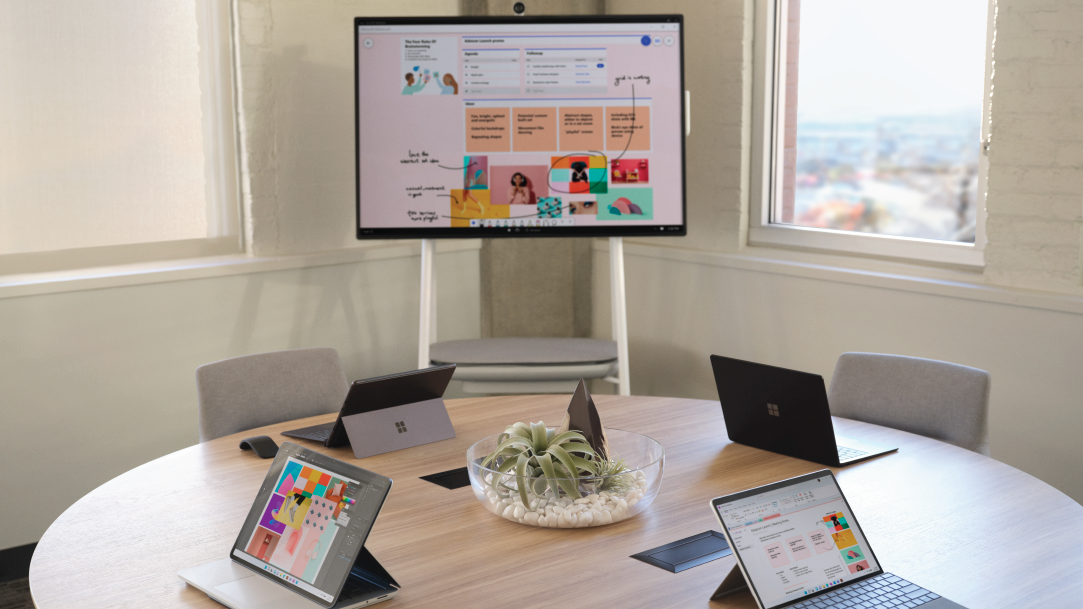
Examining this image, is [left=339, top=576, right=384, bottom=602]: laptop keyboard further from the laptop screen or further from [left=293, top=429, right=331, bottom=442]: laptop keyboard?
[left=293, top=429, right=331, bottom=442]: laptop keyboard

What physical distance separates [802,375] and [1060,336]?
158cm

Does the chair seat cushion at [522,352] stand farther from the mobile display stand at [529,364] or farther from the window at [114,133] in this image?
the window at [114,133]

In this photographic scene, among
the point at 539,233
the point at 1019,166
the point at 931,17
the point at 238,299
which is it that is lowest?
the point at 238,299

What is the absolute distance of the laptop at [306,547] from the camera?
1410 millimetres

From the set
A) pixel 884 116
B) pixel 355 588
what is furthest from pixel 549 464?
pixel 884 116

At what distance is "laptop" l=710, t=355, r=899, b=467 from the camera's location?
1.99 m

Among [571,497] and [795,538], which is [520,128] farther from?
[795,538]

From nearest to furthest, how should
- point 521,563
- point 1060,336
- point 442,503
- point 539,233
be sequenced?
1. point 521,563
2. point 442,503
3. point 1060,336
4. point 539,233

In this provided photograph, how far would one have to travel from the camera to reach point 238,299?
3879 mm

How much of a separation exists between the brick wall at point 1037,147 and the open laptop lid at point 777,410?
1.56 m

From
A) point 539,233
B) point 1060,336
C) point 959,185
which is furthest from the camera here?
point 539,233

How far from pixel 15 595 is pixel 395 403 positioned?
2.01m

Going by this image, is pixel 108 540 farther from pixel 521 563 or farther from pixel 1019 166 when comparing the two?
pixel 1019 166

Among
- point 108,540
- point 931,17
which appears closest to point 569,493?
point 108,540
